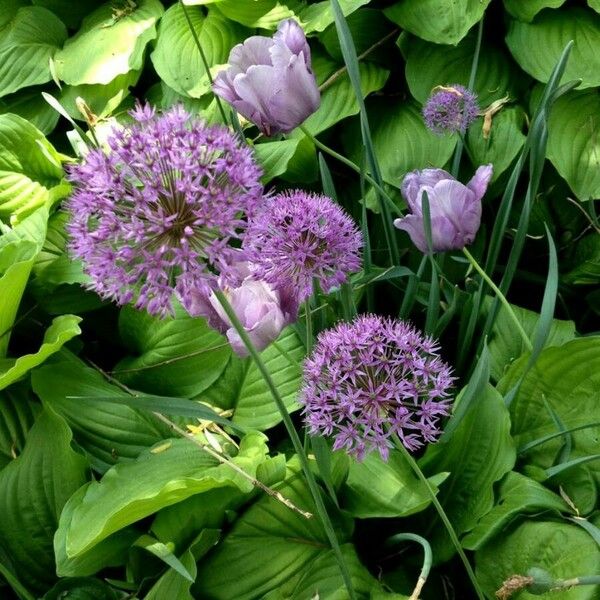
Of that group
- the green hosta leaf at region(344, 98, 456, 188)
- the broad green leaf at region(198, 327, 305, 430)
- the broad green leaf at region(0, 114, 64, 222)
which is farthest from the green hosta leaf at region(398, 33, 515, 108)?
the broad green leaf at region(0, 114, 64, 222)

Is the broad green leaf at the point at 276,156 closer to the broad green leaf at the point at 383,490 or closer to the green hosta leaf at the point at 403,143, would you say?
the green hosta leaf at the point at 403,143

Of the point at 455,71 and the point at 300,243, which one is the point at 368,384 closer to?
the point at 300,243

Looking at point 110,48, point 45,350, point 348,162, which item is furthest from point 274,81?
point 110,48

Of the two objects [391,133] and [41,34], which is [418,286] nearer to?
[391,133]

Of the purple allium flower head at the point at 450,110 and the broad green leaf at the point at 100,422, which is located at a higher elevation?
the purple allium flower head at the point at 450,110

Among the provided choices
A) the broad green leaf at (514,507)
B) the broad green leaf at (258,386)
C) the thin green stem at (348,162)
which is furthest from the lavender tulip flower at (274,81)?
the broad green leaf at (514,507)

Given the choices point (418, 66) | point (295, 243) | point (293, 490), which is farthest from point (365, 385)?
point (418, 66)
